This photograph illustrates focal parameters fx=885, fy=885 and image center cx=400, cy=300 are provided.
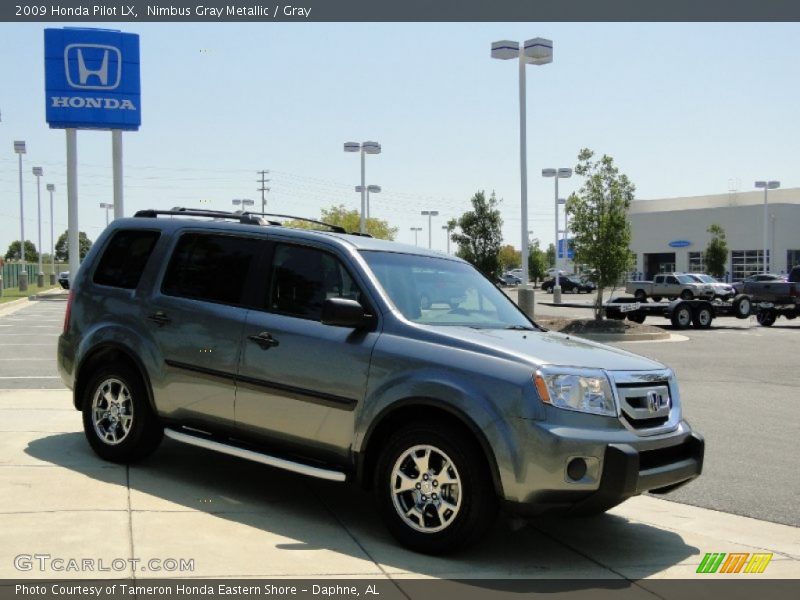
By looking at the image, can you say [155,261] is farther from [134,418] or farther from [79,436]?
[79,436]

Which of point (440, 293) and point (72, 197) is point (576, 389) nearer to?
point (440, 293)

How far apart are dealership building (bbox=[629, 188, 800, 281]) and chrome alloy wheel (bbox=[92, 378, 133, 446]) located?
6443 centimetres

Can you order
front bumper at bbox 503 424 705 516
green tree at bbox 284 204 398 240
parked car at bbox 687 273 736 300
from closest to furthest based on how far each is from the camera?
1. front bumper at bbox 503 424 705 516
2. parked car at bbox 687 273 736 300
3. green tree at bbox 284 204 398 240

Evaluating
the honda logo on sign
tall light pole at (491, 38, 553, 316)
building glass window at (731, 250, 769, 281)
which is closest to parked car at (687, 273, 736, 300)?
tall light pole at (491, 38, 553, 316)

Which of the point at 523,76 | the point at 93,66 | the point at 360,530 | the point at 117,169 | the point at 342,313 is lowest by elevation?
the point at 360,530

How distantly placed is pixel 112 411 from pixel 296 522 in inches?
84.7

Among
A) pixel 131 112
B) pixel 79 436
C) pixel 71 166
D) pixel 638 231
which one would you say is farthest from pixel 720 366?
pixel 638 231

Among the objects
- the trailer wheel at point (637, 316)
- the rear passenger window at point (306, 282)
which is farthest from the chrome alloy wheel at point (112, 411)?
the trailer wheel at point (637, 316)

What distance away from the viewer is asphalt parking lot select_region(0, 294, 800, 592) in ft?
16.5

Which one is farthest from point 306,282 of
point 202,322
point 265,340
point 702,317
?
point 702,317

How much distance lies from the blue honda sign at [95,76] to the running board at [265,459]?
840 inches

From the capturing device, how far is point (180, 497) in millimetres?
6238

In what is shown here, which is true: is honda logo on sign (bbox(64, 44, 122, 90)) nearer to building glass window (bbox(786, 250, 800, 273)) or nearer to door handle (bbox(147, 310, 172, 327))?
door handle (bbox(147, 310, 172, 327))

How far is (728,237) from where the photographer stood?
76312mm
